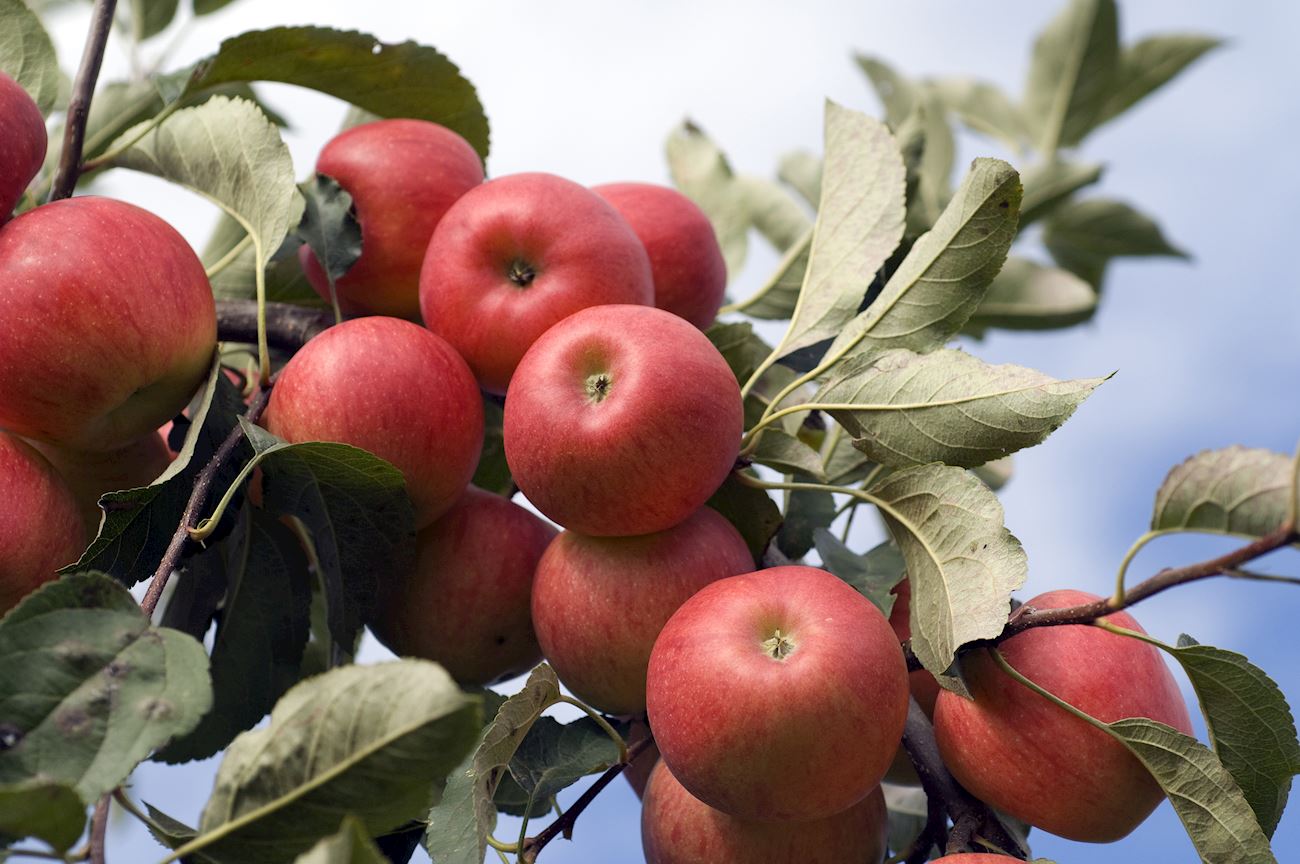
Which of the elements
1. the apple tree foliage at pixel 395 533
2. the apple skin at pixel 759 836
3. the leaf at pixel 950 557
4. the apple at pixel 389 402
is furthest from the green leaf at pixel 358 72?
the apple skin at pixel 759 836

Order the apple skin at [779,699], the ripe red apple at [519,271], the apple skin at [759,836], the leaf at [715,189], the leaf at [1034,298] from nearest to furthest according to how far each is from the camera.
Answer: the apple skin at [779,699], the apple skin at [759,836], the ripe red apple at [519,271], the leaf at [715,189], the leaf at [1034,298]

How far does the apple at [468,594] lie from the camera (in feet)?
3.86

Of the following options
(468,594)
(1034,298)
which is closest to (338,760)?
(468,594)

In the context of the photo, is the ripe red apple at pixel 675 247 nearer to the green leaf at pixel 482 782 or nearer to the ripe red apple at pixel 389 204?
the ripe red apple at pixel 389 204

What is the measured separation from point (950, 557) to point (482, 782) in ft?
1.36

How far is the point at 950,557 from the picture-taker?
3.22ft

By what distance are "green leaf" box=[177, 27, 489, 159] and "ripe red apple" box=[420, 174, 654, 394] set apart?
245mm

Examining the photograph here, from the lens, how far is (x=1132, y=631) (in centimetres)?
90

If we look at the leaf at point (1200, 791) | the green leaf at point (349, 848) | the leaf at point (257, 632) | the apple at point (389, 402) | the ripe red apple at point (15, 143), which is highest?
the ripe red apple at point (15, 143)

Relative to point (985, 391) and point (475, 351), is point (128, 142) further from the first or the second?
point (985, 391)

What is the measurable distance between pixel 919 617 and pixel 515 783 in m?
0.42

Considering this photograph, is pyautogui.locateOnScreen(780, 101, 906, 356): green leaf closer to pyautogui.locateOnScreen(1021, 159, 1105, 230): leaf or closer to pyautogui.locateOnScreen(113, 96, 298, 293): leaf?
pyautogui.locateOnScreen(113, 96, 298, 293): leaf

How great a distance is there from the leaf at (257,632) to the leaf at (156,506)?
0.17 metres

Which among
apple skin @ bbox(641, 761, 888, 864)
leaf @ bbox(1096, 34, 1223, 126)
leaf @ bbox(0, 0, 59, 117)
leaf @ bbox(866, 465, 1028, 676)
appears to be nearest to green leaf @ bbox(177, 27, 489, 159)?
leaf @ bbox(0, 0, 59, 117)
